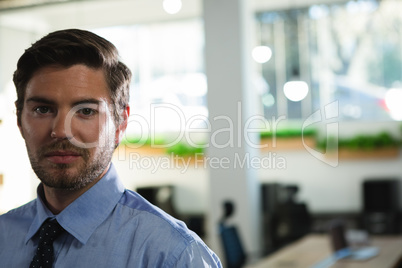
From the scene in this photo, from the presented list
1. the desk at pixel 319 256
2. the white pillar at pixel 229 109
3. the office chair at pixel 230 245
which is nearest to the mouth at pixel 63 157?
the desk at pixel 319 256

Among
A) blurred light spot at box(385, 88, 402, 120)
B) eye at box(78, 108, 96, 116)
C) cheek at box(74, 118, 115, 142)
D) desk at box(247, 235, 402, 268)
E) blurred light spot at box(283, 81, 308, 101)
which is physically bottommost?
desk at box(247, 235, 402, 268)

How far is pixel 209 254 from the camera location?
1.03 m

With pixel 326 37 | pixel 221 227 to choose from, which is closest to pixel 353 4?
pixel 326 37

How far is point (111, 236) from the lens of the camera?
105cm

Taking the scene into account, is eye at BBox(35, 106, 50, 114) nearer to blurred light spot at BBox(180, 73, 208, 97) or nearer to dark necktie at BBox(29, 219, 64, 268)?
dark necktie at BBox(29, 219, 64, 268)

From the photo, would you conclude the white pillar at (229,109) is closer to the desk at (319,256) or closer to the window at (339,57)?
the desk at (319,256)

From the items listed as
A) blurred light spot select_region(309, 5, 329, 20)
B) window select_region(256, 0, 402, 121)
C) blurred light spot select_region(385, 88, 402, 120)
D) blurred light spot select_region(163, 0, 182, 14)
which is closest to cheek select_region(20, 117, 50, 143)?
blurred light spot select_region(163, 0, 182, 14)

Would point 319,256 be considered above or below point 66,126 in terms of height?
below

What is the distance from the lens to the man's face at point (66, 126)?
1.02 meters

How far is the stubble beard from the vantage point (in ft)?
3.36

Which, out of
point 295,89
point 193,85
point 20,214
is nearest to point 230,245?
point 20,214

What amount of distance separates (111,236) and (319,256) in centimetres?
277

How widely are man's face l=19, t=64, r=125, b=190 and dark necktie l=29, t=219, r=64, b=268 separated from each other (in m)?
0.10

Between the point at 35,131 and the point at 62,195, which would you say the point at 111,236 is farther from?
the point at 35,131
